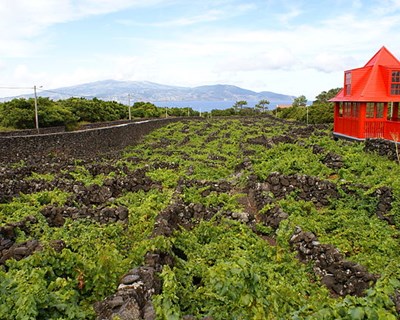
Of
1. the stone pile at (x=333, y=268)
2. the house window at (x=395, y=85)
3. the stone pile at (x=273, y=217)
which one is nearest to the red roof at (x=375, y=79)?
the house window at (x=395, y=85)

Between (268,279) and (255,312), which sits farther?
(268,279)

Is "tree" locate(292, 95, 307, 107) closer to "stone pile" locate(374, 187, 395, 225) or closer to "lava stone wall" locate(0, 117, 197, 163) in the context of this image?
"lava stone wall" locate(0, 117, 197, 163)

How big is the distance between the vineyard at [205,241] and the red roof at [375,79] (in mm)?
4270

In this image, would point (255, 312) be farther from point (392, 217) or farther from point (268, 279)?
point (392, 217)

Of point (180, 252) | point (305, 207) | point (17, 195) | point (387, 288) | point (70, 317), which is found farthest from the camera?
point (17, 195)

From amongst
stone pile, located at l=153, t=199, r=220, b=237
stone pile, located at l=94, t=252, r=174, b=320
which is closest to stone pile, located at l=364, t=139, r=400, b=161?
stone pile, located at l=153, t=199, r=220, b=237

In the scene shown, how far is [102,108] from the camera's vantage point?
4394 cm

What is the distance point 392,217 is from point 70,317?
946 centimetres

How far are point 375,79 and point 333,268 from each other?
1668cm

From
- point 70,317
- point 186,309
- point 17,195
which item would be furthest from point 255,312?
point 17,195

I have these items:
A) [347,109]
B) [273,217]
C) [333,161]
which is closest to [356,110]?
[347,109]

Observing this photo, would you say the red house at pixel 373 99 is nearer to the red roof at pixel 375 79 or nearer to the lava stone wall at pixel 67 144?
the red roof at pixel 375 79

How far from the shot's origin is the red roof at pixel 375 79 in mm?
21203

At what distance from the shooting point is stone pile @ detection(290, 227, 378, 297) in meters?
7.73
